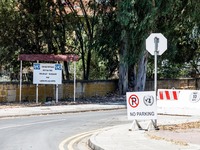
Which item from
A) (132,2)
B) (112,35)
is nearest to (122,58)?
(112,35)

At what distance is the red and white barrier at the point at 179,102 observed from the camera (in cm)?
2056

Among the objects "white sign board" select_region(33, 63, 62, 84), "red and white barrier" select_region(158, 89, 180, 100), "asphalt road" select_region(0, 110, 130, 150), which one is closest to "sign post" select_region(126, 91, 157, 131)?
"asphalt road" select_region(0, 110, 130, 150)

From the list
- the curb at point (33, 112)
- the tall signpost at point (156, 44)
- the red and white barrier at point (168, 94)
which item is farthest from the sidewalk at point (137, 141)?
the curb at point (33, 112)

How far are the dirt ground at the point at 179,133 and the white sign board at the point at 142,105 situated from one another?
2.11 ft

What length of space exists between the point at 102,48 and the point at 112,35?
1.69m

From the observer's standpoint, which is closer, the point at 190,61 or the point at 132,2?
the point at 132,2

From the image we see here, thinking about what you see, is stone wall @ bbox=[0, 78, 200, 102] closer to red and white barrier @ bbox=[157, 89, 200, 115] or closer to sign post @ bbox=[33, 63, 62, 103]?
sign post @ bbox=[33, 63, 62, 103]

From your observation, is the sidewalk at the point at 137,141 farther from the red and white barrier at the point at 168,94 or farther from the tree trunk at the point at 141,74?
the tree trunk at the point at 141,74

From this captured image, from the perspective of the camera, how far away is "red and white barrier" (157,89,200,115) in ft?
67.5

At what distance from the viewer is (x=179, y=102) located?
2114 centimetres

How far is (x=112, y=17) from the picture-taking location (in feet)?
111

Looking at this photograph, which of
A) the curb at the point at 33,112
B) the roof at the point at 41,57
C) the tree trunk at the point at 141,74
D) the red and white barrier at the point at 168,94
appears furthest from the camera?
the tree trunk at the point at 141,74

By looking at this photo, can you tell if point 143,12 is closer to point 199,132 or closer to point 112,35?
point 112,35

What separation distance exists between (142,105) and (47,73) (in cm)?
1465
